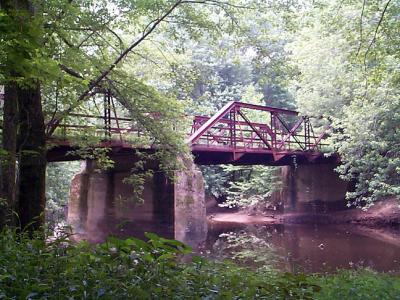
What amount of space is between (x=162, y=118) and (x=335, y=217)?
1747 centimetres

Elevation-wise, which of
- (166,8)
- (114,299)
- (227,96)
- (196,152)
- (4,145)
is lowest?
(114,299)

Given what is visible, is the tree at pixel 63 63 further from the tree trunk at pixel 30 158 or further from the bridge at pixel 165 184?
the bridge at pixel 165 184

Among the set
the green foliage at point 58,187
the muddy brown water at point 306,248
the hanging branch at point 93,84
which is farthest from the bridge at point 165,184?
the hanging branch at point 93,84

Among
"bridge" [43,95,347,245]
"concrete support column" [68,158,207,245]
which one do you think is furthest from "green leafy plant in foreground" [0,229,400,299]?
"concrete support column" [68,158,207,245]

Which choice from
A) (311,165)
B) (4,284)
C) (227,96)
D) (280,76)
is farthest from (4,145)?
(227,96)

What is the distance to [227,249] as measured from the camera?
16.1 metres

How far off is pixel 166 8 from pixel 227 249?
31.4ft

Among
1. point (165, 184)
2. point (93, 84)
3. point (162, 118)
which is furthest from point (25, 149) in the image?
point (165, 184)

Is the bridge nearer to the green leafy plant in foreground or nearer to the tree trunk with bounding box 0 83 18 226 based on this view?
the tree trunk with bounding box 0 83 18 226

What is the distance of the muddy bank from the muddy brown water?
881 mm

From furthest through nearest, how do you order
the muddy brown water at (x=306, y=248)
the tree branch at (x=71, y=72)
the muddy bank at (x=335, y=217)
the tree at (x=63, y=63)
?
1. the muddy bank at (x=335, y=217)
2. the muddy brown water at (x=306, y=248)
3. the tree branch at (x=71, y=72)
4. the tree at (x=63, y=63)

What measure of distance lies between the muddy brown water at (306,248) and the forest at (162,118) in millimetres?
161

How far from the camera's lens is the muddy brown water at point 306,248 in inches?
505

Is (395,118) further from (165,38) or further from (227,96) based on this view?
(227,96)
